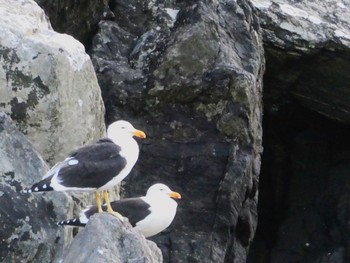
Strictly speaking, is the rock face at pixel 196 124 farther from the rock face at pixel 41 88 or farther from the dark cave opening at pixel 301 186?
the dark cave opening at pixel 301 186

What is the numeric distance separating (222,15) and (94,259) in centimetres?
682

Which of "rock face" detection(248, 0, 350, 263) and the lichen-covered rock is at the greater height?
the lichen-covered rock

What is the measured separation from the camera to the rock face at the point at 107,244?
1002cm

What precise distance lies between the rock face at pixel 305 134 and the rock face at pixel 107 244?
24.5 feet

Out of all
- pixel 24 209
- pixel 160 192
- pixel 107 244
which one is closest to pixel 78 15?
pixel 160 192

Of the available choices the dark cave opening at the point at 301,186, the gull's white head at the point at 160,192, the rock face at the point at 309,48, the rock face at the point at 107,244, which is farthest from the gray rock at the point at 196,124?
the rock face at the point at 107,244

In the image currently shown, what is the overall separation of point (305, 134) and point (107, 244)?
408 inches

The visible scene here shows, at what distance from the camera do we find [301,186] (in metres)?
19.9

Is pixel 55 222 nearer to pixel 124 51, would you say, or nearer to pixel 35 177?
pixel 35 177

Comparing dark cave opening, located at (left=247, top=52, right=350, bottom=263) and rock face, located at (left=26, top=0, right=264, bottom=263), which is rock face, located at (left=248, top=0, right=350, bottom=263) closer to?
dark cave opening, located at (left=247, top=52, right=350, bottom=263)

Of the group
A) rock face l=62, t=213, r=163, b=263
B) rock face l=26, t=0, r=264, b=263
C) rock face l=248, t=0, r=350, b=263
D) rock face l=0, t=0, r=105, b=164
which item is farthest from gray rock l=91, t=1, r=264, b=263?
rock face l=62, t=213, r=163, b=263

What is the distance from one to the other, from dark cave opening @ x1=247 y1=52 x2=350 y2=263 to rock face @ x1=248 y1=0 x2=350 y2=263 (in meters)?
0.02

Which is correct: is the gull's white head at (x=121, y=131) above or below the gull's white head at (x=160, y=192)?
above

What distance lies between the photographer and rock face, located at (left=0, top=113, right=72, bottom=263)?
11.2 m
